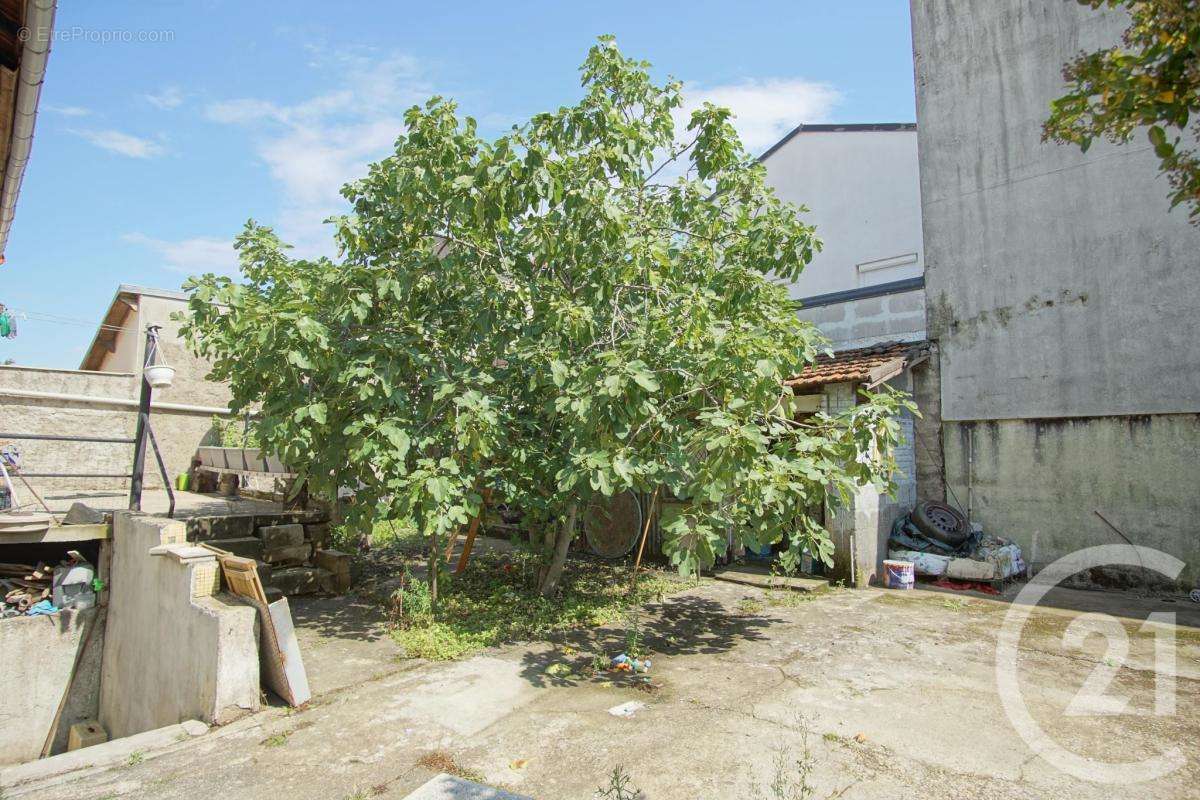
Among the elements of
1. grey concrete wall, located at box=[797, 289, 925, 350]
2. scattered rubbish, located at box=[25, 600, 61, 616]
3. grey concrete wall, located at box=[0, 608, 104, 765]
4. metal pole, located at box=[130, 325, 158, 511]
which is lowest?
grey concrete wall, located at box=[0, 608, 104, 765]

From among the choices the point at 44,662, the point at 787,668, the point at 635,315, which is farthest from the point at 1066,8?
the point at 44,662

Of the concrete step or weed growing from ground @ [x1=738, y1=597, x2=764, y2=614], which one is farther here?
the concrete step

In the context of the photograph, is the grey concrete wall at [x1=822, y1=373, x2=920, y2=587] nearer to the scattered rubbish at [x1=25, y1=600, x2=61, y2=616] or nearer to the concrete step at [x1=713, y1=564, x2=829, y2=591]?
the concrete step at [x1=713, y1=564, x2=829, y2=591]

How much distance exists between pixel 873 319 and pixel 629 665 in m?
7.82

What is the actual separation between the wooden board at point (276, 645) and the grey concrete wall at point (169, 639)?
12 cm

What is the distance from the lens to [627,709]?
16.0ft

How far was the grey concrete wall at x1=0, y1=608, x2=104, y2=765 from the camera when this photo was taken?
305 inches

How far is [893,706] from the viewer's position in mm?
4785

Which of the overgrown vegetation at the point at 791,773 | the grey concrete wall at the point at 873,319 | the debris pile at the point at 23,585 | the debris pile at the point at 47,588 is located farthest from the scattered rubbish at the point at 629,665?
the debris pile at the point at 23,585

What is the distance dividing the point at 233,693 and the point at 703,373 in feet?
15.1

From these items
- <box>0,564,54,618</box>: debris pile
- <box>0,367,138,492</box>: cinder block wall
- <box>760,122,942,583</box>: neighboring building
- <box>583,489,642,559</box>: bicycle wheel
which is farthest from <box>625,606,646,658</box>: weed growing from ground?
<box>0,367,138,492</box>: cinder block wall

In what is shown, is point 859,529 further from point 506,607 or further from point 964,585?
point 506,607

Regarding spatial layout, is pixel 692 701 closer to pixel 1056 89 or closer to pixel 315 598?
pixel 315 598

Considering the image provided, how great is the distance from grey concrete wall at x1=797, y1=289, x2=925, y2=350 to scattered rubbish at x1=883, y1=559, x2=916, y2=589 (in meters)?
3.46
